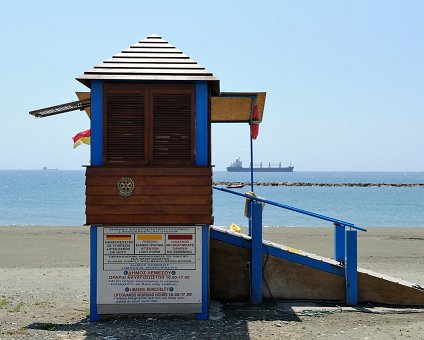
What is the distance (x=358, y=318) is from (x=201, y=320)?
250 cm

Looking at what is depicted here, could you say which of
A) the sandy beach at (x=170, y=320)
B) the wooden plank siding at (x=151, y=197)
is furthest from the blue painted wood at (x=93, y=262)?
the sandy beach at (x=170, y=320)

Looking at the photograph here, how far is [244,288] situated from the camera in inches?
447

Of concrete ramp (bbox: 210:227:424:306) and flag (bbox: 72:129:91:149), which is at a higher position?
flag (bbox: 72:129:91:149)

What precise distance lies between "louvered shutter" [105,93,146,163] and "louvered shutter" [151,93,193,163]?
0.69 ft

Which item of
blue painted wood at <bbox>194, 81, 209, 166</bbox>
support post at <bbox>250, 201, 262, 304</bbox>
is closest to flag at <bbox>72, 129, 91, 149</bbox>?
blue painted wood at <bbox>194, 81, 209, 166</bbox>

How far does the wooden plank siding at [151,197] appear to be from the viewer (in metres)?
9.69

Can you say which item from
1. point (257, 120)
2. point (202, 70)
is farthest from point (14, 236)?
point (202, 70)

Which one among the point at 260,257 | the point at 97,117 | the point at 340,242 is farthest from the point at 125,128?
the point at 340,242

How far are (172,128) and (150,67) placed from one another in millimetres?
1067

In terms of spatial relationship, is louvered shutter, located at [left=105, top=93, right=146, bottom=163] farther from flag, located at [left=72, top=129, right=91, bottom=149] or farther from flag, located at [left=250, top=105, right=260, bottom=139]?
flag, located at [left=250, top=105, right=260, bottom=139]

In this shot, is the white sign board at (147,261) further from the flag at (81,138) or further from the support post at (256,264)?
the flag at (81,138)

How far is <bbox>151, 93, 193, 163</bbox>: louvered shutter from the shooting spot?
9859 mm

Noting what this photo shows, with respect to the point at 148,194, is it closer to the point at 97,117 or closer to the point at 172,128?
the point at 172,128

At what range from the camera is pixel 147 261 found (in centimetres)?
980
